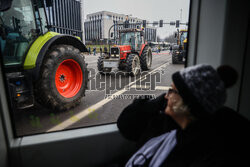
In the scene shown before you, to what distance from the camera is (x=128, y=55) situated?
8.13 m

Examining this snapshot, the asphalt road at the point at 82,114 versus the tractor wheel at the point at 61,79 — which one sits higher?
the tractor wheel at the point at 61,79

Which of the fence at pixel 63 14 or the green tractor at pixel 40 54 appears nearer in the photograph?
the green tractor at pixel 40 54

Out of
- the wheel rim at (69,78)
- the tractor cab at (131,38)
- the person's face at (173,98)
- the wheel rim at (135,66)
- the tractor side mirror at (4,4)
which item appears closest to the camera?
the person's face at (173,98)

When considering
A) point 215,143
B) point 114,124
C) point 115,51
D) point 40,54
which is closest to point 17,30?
point 40,54

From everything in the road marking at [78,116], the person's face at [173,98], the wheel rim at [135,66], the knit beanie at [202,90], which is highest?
the knit beanie at [202,90]

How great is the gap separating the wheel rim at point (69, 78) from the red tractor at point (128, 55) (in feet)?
12.0

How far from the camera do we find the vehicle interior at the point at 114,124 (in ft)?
4.04

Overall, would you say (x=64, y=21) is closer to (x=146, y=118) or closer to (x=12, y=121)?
(x=12, y=121)

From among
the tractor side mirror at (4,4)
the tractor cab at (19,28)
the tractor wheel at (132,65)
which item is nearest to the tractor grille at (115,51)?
the tractor wheel at (132,65)

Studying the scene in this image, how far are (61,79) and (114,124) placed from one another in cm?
222

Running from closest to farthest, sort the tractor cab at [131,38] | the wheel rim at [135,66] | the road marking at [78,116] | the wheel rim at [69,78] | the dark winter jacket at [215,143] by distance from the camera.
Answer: the dark winter jacket at [215,143]
the road marking at [78,116]
the wheel rim at [69,78]
the wheel rim at [135,66]
the tractor cab at [131,38]

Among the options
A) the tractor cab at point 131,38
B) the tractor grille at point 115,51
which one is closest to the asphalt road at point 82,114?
the tractor grille at point 115,51

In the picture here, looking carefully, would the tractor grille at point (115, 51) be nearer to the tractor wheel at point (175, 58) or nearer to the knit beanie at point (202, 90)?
the tractor wheel at point (175, 58)

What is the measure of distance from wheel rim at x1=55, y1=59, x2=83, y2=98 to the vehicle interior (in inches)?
83.9
